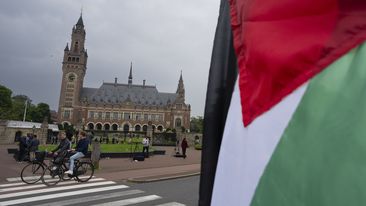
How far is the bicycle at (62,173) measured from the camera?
12.2 m

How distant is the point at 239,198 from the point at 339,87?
0.57 meters

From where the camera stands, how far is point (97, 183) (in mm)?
12414

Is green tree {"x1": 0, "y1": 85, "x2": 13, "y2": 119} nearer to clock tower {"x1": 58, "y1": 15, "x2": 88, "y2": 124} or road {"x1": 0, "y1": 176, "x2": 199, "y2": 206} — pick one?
clock tower {"x1": 58, "y1": 15, "x2": 88, "y2": 124}

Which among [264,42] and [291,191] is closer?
[291,191]

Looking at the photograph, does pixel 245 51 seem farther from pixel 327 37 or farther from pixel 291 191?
pixel 291 191

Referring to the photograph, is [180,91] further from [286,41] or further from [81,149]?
[286,41]

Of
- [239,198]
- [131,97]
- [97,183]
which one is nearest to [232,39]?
[239,198]

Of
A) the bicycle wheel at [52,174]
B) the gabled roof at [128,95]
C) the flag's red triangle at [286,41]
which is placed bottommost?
the bicycle wheel at [52,174]

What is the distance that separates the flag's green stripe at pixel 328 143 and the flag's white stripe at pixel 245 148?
5 cm

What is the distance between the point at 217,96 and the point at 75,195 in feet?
31.2

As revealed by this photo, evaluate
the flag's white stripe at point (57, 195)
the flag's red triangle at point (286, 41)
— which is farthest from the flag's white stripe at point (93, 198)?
the flag's red triangle at point (286, 41)

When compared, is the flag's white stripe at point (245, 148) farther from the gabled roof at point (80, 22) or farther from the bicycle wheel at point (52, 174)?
the gabled roof at point (80, 22)

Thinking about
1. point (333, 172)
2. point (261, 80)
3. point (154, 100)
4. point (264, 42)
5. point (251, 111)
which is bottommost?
point (333, 172)

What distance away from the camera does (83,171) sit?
1294 centimetres
